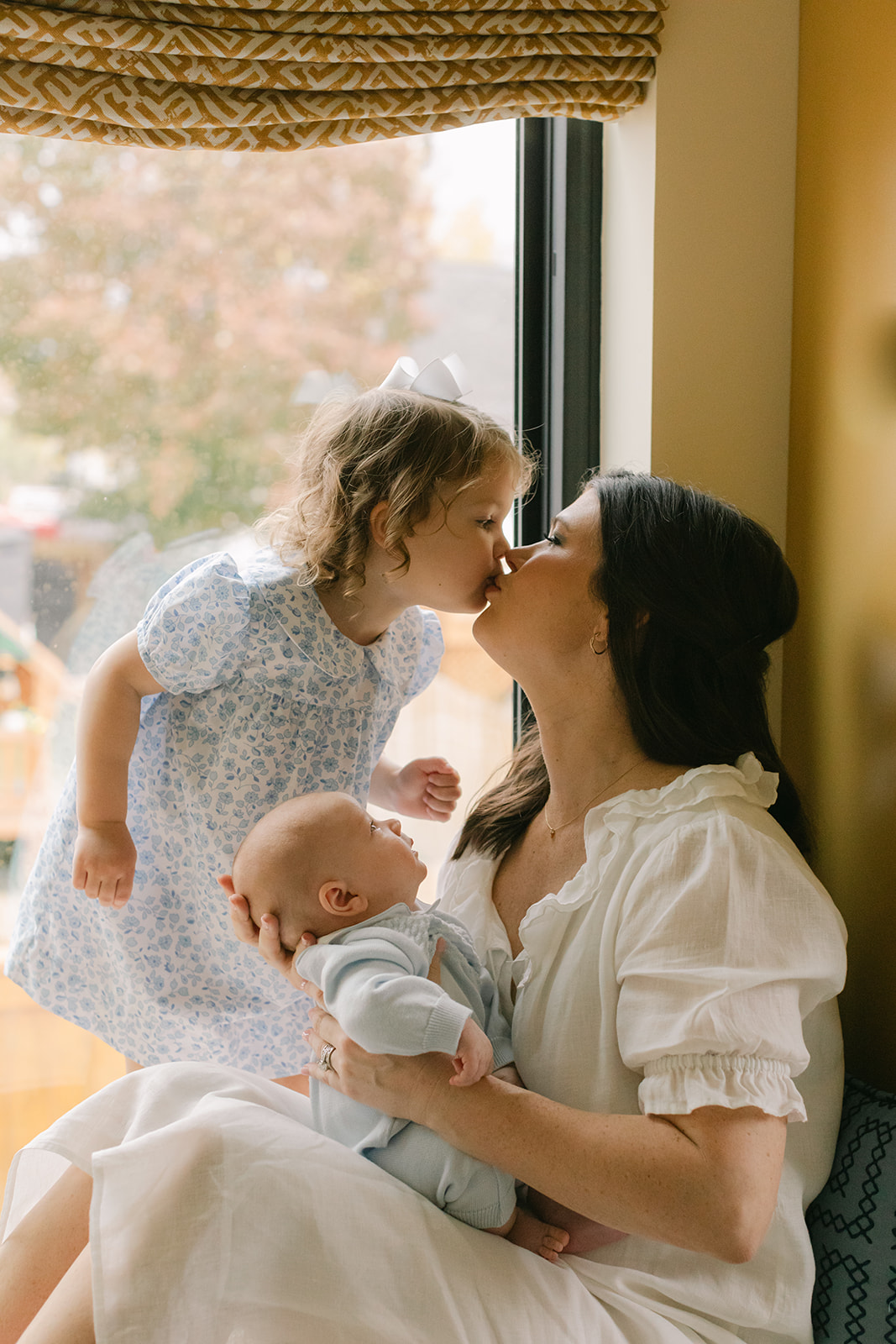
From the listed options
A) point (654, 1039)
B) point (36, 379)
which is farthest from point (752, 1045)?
point (36, 379)

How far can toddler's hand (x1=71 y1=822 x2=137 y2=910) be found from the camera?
140 cm

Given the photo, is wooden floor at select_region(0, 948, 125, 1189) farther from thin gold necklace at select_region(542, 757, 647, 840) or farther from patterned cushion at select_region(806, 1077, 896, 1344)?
patterned cushion at select_region(806, 1077, 896, 1344)

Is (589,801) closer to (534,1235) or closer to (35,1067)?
(534,1235)

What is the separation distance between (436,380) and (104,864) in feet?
2.79

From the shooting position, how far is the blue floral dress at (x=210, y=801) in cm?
146

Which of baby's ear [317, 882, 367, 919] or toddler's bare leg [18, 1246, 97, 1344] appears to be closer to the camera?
toddler's bare leg [18, 1246, 97, 1344]

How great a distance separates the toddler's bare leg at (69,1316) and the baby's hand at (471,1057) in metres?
0.41

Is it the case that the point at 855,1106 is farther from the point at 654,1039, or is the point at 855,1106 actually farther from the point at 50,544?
the point at 50,544

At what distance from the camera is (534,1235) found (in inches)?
45.0

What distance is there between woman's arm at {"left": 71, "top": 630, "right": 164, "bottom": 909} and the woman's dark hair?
26.0 inches

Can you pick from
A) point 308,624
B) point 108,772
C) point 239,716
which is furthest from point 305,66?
point 108,772

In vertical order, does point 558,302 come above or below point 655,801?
above

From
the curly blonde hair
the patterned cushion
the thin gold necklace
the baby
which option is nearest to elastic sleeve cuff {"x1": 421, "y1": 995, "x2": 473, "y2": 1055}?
the baby

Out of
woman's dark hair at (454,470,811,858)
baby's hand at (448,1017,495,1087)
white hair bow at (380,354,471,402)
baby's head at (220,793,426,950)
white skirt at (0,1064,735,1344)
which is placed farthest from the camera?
white hair bow at (380,354,471,402)
